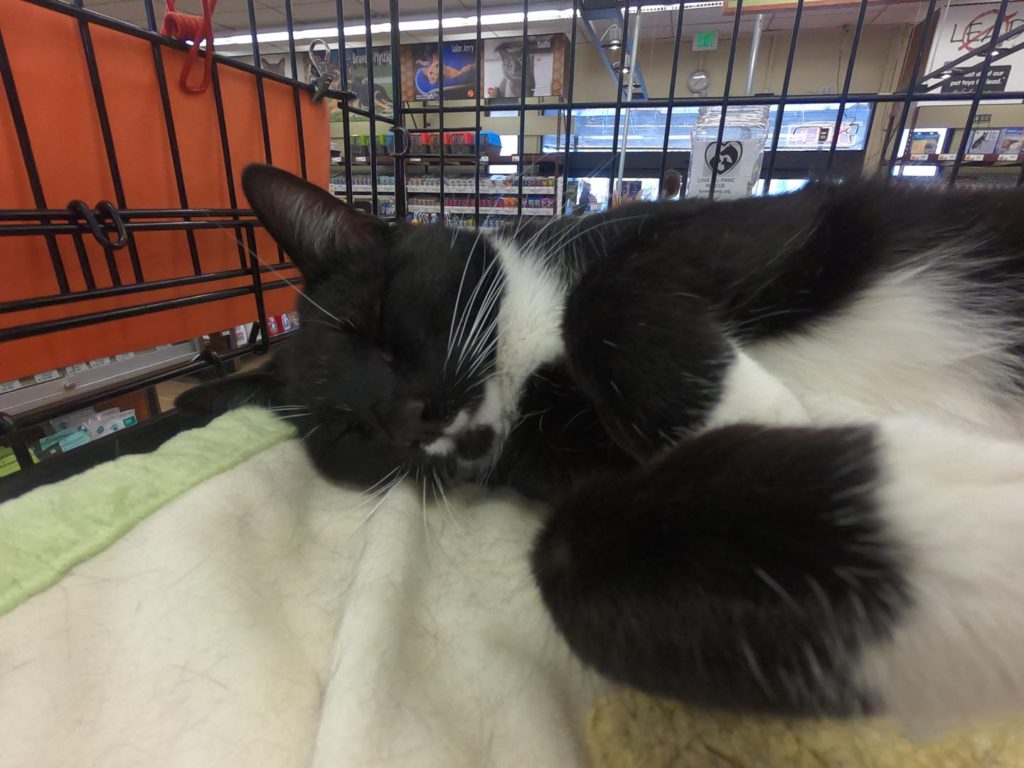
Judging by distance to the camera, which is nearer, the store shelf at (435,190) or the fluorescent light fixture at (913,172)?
the fluorescent light fixture at (913,172)

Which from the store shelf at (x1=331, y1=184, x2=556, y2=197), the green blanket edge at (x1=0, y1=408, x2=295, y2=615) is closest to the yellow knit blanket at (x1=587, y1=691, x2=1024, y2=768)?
the green blanket edge at (x1=0, y1=408, x2=295, y2=615)

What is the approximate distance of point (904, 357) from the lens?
492 mm

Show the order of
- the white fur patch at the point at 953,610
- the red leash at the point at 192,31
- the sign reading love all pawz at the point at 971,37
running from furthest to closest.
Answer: the sign reading love all pawz at the point at 971,37 → the red leash at the point at 192,31 → the white fur patch at the point at 953,610

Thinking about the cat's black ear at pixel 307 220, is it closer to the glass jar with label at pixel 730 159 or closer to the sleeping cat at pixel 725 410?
the sleeping cat at pixel 725 410

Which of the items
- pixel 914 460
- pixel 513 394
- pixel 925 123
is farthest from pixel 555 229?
pixel 925 123

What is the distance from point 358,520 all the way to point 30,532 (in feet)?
0.89

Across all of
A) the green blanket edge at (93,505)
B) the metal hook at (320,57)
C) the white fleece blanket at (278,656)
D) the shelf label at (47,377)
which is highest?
the metal hook at (320,57)

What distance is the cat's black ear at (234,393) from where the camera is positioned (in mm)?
717

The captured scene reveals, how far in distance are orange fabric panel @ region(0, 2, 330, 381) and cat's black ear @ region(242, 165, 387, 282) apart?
0.19 meters

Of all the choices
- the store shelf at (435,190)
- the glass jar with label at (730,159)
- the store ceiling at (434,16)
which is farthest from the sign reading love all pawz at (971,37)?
the store shelf at (435,190)

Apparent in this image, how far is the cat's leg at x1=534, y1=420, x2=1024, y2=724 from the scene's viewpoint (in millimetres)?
238

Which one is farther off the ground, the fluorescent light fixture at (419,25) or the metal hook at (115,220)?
the fluorescent light fixture at (419,25)

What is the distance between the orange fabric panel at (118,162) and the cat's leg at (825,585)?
27.5 inches

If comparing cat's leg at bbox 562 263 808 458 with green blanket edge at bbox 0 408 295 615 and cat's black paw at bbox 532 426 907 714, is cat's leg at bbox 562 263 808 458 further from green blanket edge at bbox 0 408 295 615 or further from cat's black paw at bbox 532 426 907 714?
green blanket edge at bbox 0 408 295 615
